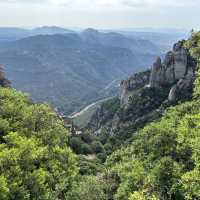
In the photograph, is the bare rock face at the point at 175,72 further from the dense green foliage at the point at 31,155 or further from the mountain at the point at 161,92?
the dense green foliage at the point at 31,155

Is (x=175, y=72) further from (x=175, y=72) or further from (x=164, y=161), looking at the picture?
(x=164, y=161)

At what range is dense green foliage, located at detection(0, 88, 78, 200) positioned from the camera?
44.7 m

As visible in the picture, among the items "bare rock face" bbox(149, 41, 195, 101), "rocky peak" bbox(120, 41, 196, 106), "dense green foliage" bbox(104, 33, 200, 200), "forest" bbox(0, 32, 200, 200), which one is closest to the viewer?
"forest" bbox(0, 32, 200, 200)

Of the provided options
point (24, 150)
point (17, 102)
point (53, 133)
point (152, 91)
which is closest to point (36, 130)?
point (53, 133)

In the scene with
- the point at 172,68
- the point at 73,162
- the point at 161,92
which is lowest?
the point at 161,92

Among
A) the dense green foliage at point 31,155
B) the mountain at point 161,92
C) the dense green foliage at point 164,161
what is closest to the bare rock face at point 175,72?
the mountain at point 161,92

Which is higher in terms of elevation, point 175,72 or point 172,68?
point 172,68

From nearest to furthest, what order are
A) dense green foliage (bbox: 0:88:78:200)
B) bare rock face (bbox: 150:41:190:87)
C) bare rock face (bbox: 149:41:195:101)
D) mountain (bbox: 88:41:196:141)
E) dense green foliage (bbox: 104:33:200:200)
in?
dense green foliage (bbox: 104:33:200:200) → dense green foliage (bbox: 0:88:78:200) → mountain (bbox: 88:41:196:141) → bare rock face (bbox: 149:41:195:101) → bare rock face (bbox: 150:41:190:87)

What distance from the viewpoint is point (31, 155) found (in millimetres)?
48375

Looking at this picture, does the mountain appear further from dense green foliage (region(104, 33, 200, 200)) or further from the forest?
dense green foliage (region(104, 33, 200, 200))

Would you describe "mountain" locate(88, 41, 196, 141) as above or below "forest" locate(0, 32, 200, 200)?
below

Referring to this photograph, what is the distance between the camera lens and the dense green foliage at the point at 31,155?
4472 cm

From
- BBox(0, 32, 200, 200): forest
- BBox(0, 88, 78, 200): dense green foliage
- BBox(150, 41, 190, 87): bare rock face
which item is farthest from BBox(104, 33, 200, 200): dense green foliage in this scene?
BBox(150, 41, 190, 87): bare rock face

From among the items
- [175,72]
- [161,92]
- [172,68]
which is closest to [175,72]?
[175,72]
